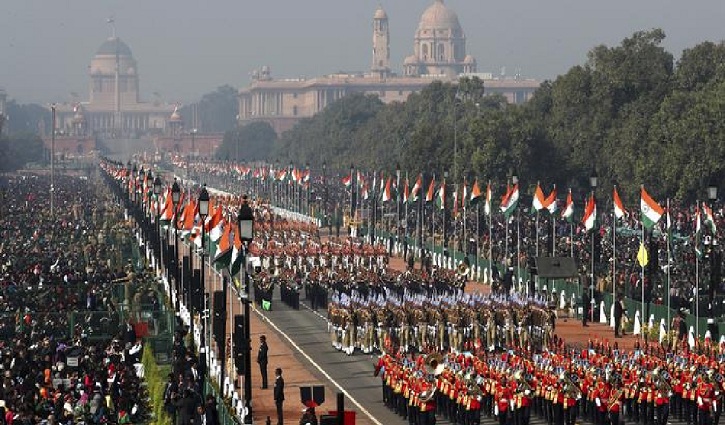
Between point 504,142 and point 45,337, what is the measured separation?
69.5 m

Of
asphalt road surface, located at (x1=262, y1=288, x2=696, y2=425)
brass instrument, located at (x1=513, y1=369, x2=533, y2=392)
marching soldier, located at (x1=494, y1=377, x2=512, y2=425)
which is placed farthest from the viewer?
asphalt road surface, located at (x1=262, y1=288, x2=696, y2=425)

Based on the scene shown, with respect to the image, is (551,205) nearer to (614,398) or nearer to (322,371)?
(322,371)

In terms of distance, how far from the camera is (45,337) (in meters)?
52.0

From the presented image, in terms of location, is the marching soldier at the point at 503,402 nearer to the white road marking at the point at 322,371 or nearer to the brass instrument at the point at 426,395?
the brass instrument at the point at 426,395

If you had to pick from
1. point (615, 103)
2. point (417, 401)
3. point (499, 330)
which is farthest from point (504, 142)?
point (417, 401)

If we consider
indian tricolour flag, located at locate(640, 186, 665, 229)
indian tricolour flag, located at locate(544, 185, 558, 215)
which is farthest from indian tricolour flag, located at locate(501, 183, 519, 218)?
indian tricolour flag, located at locate(640, 186, 665, 229)

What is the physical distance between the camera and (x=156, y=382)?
45594 mm

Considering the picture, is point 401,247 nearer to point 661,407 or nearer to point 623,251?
point 623,251

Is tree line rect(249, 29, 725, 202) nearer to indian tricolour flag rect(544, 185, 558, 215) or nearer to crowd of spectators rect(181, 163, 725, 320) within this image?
crowd of spectators rect(181, 163, 725, 320)

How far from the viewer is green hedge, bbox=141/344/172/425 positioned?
40.5m

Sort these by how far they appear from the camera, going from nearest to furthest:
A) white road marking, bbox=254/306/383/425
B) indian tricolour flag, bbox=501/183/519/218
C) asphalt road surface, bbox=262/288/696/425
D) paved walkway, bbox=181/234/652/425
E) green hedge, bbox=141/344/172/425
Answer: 1. green hedge, bbox=141/344/172/425
2. asphalt road surface, bbox=262/288/696/425
3. white road marking, bbox=254/306/383/425
4. paved walkway, bbox=181/234/652/425
5. indian tricolour flag, bbox=501/183/519/218

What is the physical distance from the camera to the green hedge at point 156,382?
133ft

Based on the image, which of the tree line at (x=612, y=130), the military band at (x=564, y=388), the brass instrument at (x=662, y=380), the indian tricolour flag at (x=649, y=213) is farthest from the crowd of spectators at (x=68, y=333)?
the tree line at (x=612, y=130)

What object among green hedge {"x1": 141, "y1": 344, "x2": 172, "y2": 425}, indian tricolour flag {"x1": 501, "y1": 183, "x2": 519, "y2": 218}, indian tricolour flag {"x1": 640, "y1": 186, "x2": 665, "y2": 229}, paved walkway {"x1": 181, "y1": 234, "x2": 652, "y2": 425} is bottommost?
paved walkway {"x1": 181, "y1": 234, "x2": 652, "y2": 425}
